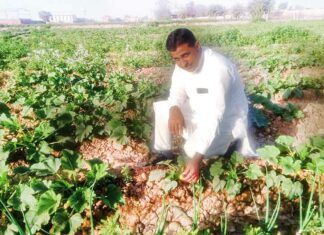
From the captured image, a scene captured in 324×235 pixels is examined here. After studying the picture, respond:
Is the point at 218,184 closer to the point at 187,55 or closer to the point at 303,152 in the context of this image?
the point at 303,152

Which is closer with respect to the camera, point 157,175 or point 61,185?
point 61,185

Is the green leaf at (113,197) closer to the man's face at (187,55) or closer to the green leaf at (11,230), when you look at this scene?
the green leaf at (11,230)

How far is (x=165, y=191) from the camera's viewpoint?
2654mm

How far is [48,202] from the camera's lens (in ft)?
7.57

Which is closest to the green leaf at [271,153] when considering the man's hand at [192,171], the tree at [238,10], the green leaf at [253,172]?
the green leaf at [253,172]

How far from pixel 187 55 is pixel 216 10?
80.3 metres

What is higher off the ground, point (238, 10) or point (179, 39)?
point (238, 10)

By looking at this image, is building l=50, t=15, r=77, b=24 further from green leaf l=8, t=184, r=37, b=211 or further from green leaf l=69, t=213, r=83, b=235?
green leaf l=69, t=213, r=83, b=235

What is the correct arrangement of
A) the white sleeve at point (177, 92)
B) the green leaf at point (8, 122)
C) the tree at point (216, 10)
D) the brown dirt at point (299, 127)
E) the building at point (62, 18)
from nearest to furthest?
the white sleeve at point (177, 92) → the green leaf at point (8, 122) → the brown dirt at point (299, 127) → the tree at point (216, 10) → the building at point (62, 18)

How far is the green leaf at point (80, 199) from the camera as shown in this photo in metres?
2.32

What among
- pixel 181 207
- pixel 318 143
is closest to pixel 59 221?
pixel 181 207

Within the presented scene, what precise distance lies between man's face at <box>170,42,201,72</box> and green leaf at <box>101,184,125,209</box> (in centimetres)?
112

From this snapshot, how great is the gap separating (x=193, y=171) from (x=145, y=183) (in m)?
0.55

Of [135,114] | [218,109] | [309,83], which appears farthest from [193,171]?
[309,83]
